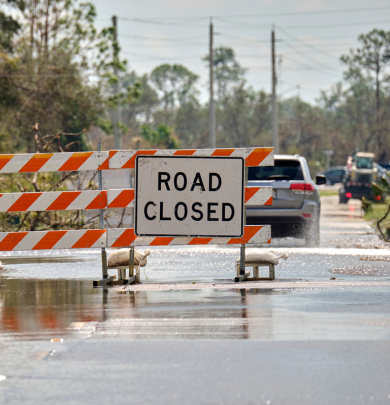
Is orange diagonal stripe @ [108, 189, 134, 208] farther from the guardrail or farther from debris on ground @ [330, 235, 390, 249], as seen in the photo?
debris on ground @ [330, 235, 390, 249]

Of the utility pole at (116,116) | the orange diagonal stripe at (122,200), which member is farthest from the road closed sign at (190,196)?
the utility pole at (116,116)

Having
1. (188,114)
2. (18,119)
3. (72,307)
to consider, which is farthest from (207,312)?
(188,114)

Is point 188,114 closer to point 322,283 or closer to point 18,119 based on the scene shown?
point 18,119

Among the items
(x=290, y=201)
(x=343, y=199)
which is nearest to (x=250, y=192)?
(x=290, y=201)

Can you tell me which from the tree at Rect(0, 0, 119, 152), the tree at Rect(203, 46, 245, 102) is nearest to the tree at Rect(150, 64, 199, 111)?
the tree at Rect(203, 46, 245, 102)

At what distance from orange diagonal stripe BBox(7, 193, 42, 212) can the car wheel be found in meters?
6.99

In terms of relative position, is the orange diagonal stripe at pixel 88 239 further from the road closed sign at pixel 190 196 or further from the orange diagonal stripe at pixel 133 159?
the orange diagonal stripe at pixel 133 159

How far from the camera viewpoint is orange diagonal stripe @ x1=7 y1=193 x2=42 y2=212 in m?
9.88

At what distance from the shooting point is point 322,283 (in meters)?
9.56

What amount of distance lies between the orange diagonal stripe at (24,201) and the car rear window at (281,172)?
6.55m

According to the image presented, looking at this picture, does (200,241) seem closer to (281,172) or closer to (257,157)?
(257,157)

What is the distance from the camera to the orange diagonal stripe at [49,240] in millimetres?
9867

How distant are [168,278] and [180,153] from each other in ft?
5.55

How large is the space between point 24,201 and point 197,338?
397cm
